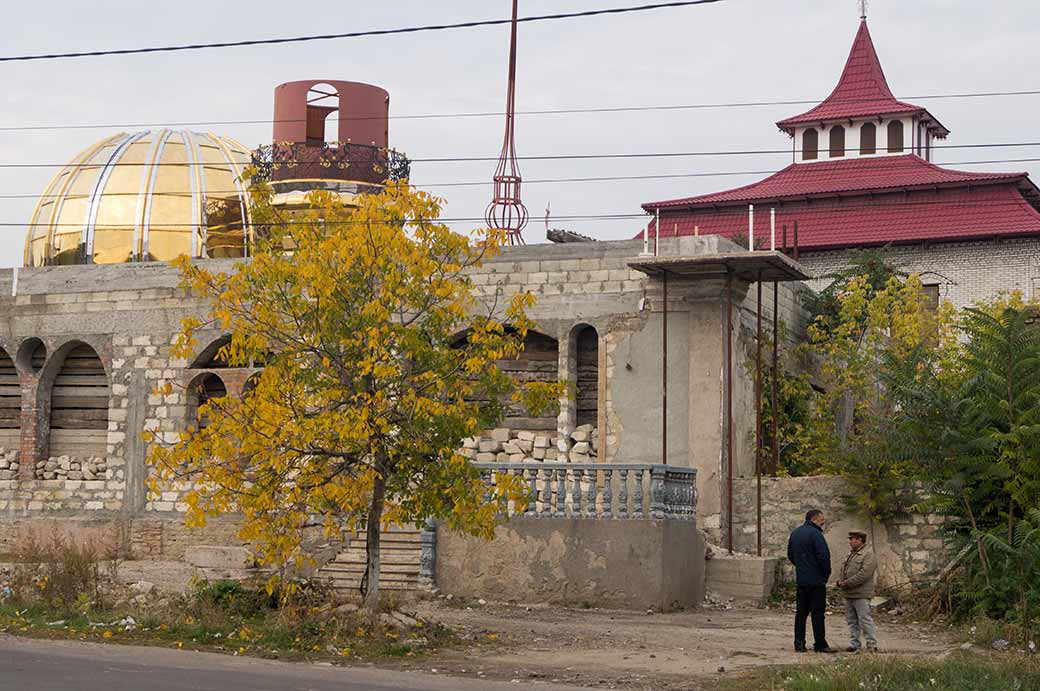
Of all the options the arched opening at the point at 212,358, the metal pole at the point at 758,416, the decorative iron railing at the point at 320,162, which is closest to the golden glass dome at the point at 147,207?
the decorative iron railing at the point at 320,162

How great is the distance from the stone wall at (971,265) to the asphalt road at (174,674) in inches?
1055

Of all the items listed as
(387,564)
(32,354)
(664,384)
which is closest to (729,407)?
(664,384)

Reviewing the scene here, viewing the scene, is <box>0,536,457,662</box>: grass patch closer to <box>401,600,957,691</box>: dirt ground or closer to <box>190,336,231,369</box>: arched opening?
<box>401,600,957,691</box>: dirt ground

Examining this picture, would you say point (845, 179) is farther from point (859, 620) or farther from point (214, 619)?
point (214, 619)

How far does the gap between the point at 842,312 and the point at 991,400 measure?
7625mm

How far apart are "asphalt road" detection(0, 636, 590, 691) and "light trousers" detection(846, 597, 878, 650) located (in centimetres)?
390

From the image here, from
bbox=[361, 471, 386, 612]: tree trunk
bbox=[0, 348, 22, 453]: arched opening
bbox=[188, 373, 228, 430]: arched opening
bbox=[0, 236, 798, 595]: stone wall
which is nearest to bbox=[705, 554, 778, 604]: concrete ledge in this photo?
bbox=[0, 236, 798, 595]: stone wall

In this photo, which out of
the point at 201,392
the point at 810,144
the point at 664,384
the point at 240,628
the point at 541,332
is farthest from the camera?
the point at 810,144

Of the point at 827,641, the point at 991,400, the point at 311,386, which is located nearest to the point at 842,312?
the point at 991,400

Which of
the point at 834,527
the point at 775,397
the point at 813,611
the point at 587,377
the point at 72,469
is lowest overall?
the point at 813,611

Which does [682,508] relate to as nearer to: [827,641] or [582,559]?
[582,559]

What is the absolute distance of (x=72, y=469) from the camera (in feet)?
86.9

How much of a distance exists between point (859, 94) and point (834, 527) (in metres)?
29.4

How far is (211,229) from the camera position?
28625 mm
